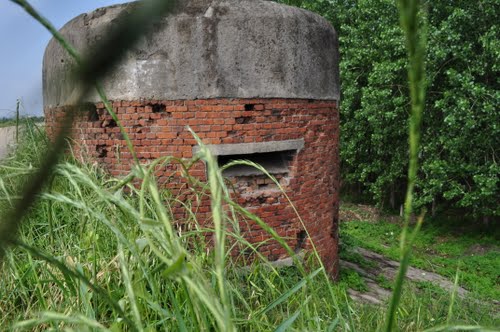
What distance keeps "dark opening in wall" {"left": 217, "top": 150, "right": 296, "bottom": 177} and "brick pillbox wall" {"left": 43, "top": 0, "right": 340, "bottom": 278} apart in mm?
15

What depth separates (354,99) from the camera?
40.4ft

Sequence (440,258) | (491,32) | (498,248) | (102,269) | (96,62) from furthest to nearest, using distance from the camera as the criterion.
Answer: (498,248), (440,258), (491,32), (102,269), (96,62)

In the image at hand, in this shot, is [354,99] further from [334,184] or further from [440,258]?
[334,184]

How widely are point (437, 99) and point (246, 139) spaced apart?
7.73m

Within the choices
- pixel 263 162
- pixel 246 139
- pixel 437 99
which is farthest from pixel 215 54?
pixel 437 99

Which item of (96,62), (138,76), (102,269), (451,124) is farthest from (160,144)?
(451,124)

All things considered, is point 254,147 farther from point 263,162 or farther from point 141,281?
point 141,281

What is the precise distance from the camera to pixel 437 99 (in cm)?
1092

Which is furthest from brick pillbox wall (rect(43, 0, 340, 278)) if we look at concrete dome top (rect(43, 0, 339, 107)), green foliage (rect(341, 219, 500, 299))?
green foliage (rect(341, 219, 500, 299))

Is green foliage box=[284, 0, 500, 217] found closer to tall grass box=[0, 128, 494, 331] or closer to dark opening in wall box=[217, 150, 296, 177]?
dark opening in wall box=[217, 150, 296, 177]

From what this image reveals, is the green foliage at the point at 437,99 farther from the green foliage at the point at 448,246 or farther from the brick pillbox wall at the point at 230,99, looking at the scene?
→ the brick pillbox wall at the point at 230,99

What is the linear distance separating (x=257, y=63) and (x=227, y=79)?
1.08 feet

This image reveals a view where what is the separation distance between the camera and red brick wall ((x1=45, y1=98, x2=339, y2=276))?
14.3ft

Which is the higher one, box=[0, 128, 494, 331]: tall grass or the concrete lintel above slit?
the concrete lintel above slit
